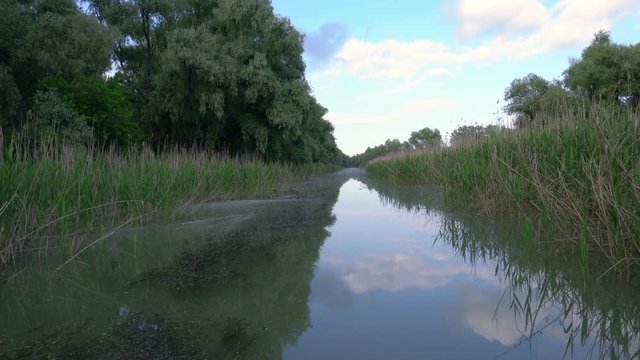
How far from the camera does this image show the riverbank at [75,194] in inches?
168

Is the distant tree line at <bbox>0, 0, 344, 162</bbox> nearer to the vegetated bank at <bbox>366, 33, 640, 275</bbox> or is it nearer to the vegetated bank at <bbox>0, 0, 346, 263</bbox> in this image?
the vegetated bank at <bbox>0, 0, 346, 263</bbox>

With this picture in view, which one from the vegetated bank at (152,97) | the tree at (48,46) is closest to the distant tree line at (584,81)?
the vegetated bank at (152,97)

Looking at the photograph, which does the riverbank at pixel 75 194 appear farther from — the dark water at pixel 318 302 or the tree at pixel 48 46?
the tree at pixel 48 46

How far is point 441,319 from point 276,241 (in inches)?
115

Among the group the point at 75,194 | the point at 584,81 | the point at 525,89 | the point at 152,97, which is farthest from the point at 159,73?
the point at 525,89

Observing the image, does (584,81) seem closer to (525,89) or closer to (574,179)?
(525,89)

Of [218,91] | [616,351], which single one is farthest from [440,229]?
[218,91]

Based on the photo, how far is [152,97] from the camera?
18.2 metres

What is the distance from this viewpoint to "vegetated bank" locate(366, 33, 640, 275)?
3.35 meters

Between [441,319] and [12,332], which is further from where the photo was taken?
[441,319]

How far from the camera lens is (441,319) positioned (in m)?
2.86

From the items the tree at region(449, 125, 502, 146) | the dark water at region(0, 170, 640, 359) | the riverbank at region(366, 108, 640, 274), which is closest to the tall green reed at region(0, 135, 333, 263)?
the dark water at region(0, 170, 640, 359)

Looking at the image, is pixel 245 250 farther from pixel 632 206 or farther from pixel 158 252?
pixel 632 206

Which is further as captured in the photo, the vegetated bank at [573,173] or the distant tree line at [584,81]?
the distant tree line at [584,81]
